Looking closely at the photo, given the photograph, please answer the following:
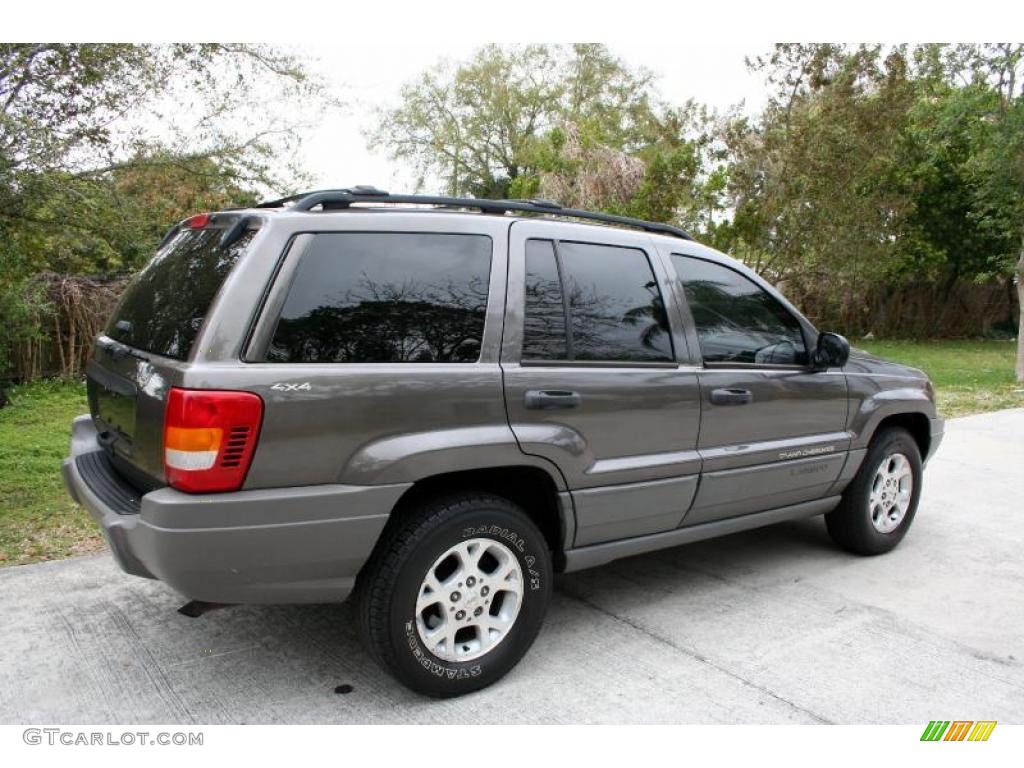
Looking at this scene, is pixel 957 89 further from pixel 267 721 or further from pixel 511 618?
pixel 267 721

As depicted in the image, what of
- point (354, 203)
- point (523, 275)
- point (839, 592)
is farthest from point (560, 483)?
point (839, 592)

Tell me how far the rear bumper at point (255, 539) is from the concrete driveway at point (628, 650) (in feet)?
1.84

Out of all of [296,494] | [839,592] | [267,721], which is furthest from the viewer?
[839,592]

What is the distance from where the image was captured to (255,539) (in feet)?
8.51

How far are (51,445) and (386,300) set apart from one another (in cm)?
581

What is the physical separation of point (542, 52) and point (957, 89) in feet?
79.7

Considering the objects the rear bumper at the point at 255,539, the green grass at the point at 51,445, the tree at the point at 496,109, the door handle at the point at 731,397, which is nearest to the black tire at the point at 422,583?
the rear bumper at the point at 255,539

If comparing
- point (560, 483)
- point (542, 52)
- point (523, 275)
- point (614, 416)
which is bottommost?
point (560, 483)

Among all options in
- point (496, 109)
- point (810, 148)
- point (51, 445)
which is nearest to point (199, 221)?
point (51, 445)

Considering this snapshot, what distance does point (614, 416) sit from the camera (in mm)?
3359

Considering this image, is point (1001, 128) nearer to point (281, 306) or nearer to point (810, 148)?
point (810, 148)

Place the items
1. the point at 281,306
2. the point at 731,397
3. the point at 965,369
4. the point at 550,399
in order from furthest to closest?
the point at 965,369
the point at 731,397
the point at 550,399
the point at 281,306

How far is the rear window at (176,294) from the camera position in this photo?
9.21 ft

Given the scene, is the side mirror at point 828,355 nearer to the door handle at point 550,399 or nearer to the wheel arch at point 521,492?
the door handle at point 550,399
